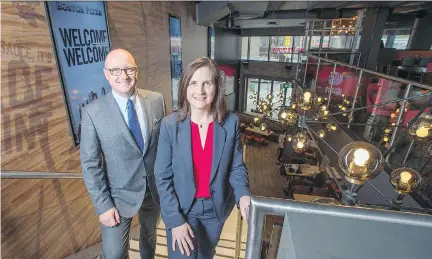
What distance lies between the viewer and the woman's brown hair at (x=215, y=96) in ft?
4.32

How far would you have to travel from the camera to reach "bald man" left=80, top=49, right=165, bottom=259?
5.13 ft

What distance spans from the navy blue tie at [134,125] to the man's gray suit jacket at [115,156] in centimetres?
4

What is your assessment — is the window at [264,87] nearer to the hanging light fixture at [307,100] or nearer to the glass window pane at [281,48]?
the glass window pane at [281,48]

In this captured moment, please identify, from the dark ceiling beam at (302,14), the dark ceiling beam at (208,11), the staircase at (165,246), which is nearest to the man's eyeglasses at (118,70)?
the staircase at (165,246)

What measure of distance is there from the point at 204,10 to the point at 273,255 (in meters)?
8.15

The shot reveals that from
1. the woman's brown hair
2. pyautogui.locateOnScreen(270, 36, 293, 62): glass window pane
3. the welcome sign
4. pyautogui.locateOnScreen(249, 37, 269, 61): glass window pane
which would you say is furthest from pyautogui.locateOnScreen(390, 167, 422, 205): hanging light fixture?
pyautogui.locateOnScreen(249, 37, 269, 61): glass window pane

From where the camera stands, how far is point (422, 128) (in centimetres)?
213

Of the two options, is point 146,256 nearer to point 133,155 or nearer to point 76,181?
Result: point 133,155

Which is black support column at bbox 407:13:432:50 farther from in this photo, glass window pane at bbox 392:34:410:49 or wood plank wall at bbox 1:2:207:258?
wood plank wall at bbox 1:2:207:258

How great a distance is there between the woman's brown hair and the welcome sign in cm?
175

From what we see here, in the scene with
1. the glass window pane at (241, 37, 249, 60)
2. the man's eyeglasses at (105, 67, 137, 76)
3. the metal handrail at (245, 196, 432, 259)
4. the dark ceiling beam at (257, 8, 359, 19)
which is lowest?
the metal handrail at (245, 196, 432, 259)

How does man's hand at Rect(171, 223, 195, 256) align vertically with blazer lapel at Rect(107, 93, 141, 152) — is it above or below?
below

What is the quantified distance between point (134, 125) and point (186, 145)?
0.58 m

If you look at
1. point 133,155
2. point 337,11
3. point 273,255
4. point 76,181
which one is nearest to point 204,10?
point 337,11
